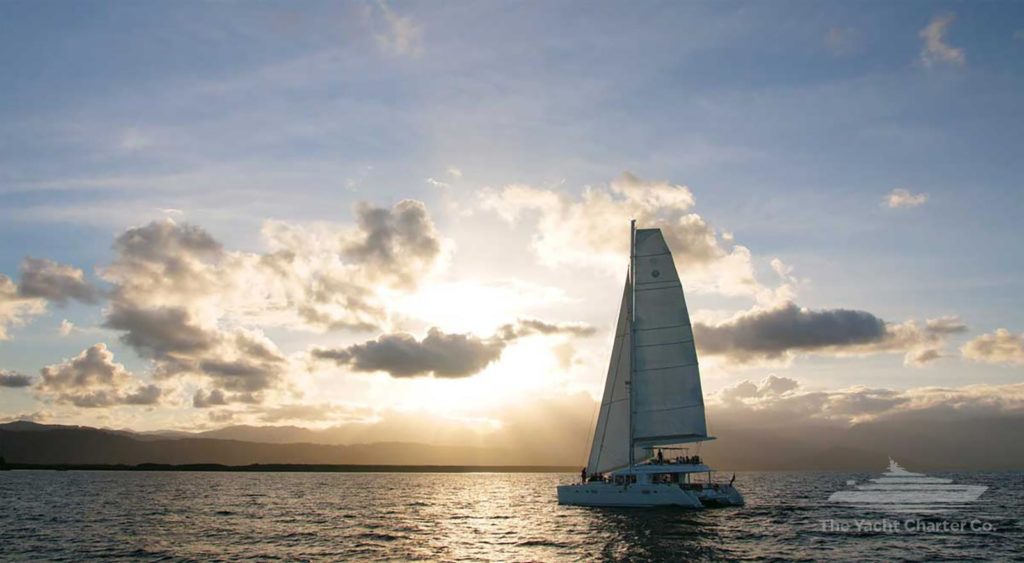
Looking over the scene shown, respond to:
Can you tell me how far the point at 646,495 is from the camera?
62.1m

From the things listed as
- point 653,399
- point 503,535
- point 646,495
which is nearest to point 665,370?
point 653,399

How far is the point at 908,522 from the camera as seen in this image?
2403 inches

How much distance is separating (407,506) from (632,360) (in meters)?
38.7

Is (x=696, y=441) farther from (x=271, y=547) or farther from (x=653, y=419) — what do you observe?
(x=271, y=547)

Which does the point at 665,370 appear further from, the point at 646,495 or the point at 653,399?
the point at 646,495

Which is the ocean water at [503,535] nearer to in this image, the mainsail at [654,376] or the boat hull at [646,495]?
the boat hull at [646,495]

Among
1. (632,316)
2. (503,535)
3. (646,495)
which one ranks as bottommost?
(503,535)

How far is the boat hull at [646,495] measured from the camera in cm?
6162

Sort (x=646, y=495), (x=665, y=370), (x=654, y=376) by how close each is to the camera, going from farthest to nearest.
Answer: (x=654, y=376), (x=665, y=370), (x=646, y=495)

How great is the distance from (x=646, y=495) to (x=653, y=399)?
909 cm

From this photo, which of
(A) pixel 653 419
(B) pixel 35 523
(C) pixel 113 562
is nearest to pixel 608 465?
(A) pixel 653 419

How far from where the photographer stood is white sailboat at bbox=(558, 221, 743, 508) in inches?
2591

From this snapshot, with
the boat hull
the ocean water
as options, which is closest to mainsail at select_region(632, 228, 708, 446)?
the boat hull

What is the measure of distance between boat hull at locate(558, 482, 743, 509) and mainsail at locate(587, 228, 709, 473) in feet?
10.6
